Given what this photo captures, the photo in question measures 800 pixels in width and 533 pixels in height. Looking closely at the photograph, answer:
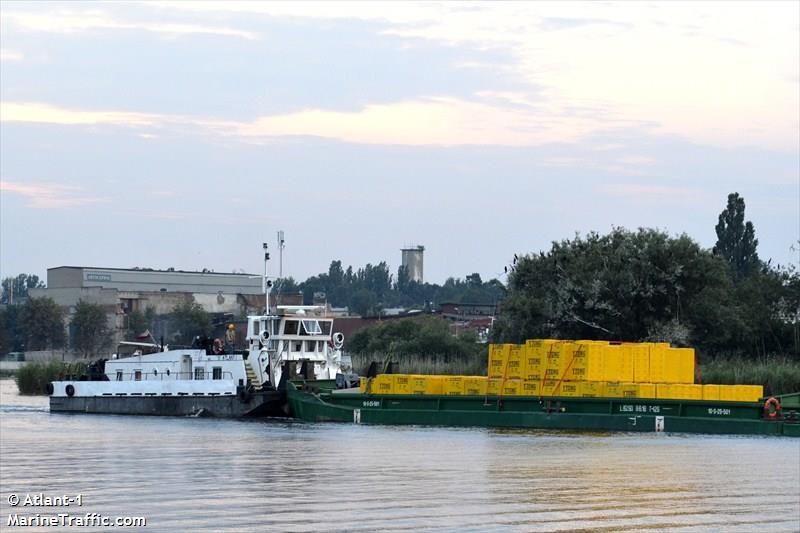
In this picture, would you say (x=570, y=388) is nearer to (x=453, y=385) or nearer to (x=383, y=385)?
(x=453, y=385)

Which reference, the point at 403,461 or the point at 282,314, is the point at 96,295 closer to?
the point at 282,314

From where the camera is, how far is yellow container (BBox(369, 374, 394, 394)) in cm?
5534

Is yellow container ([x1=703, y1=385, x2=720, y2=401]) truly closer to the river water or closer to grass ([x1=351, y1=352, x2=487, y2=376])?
the river water

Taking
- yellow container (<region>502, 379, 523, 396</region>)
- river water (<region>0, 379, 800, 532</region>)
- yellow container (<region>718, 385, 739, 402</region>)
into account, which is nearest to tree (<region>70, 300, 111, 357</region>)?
river water (<region>0, 379, 800, 532</region>)

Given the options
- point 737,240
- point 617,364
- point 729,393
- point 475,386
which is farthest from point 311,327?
point 737,240

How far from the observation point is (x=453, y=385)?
54.2 metres

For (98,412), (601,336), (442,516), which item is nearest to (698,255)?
(601,336)

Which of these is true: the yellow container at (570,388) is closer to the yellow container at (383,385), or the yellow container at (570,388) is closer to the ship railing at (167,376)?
the yellow container at (383,385)

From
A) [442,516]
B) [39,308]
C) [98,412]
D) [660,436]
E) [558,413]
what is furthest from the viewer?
[39,308]

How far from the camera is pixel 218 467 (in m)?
35.9

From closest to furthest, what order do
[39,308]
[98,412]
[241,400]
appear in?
1. [241,400]
2. [98,412]
3. [39,308]

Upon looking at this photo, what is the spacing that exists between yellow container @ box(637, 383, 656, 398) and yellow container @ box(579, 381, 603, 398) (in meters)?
1.39

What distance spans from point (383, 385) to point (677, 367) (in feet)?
37.3

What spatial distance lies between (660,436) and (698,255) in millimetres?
28960
